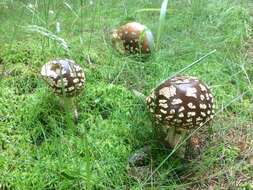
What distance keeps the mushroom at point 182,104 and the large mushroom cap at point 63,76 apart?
55 cm

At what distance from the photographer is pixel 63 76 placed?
284 cm

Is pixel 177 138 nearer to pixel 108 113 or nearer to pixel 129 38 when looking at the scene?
pixel 108 113

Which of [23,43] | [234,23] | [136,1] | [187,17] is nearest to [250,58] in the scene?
[234,23]

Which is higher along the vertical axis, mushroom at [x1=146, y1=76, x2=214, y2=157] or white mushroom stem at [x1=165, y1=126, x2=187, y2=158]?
mushroom at [x1=146, y1=76, x2=214, y2=157]

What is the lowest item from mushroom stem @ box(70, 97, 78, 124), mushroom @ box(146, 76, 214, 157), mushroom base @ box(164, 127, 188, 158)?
mushroom base @ box(164, 127, 188, 158)

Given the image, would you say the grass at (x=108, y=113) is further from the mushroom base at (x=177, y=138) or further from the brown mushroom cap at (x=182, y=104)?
the brown mushroom cap at (x=182, y=104)

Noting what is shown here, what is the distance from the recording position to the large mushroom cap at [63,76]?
2.83 m

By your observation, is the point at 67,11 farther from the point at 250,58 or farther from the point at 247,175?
the point at 247,175

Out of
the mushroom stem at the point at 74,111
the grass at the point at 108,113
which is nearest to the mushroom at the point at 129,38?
the grass at the point at 108,113

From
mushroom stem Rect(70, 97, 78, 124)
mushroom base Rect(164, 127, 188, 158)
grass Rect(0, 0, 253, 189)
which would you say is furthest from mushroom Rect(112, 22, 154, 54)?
mushroom base Rect(164, 127, 188, 158)

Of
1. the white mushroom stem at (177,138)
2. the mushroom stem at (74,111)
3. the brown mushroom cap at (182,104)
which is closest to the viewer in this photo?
the brown mushroom cap at (182,104)

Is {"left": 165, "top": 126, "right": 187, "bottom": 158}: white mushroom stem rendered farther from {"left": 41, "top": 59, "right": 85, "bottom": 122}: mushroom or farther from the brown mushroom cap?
{"left": 41, "top": 59, "right": 85, "bottom": 122}: mushroom

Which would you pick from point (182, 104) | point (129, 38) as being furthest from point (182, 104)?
point (129, 38)

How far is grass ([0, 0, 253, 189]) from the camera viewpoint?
Result: 258cm
